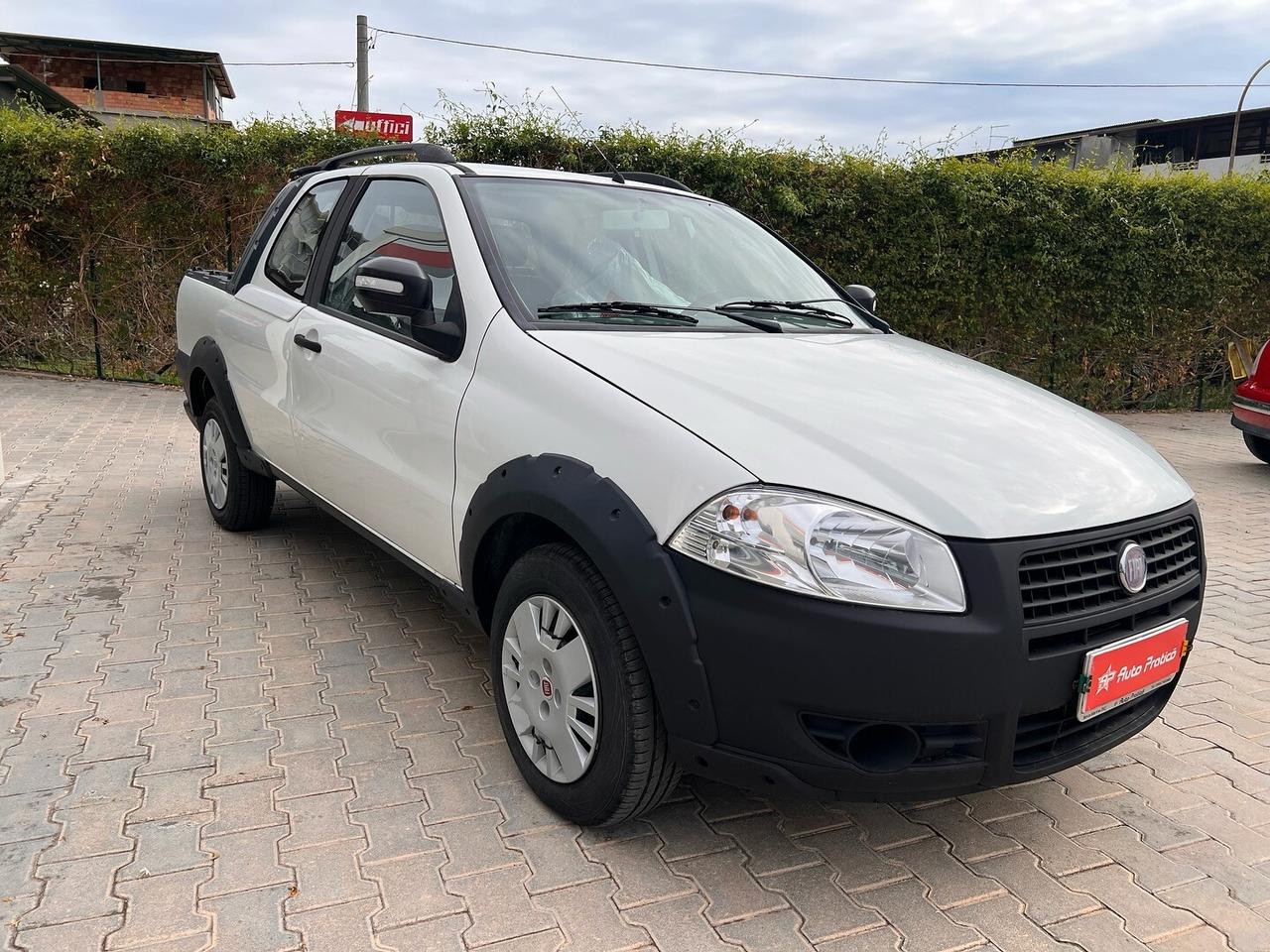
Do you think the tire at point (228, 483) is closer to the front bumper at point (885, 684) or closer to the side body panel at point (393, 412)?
the side body panel at point (393, 412)

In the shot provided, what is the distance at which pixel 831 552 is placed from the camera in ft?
6.81

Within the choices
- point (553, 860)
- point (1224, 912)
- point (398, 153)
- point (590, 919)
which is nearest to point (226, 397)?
point (398, 153)

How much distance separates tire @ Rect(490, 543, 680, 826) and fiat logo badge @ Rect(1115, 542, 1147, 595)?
1.14 meters

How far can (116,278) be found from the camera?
10.4m

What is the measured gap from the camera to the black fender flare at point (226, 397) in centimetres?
468

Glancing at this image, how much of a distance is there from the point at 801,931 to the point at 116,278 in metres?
10.5

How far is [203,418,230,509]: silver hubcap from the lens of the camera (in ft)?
16.8

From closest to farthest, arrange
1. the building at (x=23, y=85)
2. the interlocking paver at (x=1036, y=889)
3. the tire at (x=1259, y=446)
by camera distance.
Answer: the interlocking paver at (x=1036, y=889) < the tire at (x=1259, y=446) < the building at (x=23, y=85)

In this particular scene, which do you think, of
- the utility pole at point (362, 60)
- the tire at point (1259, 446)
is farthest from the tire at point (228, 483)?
the utility pole at point (362, 60)

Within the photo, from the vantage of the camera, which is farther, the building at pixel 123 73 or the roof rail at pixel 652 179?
the building at pixel 123 73

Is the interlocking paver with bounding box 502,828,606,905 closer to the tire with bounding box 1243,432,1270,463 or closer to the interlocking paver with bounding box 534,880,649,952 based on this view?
the interlocking paver with bounding box 534,880,649,952

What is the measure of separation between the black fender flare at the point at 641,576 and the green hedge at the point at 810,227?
8.09 meters

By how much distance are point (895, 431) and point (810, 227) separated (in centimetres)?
829

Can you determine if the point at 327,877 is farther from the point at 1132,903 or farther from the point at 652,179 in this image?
the point at 652,179
